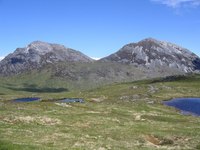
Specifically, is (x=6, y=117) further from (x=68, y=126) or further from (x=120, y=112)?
(x=120, y=112)

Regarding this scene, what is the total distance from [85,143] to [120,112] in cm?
4094

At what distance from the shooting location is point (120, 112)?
85.9 m

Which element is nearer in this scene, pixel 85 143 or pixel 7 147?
pixel 7 147

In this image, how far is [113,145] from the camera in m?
45.4

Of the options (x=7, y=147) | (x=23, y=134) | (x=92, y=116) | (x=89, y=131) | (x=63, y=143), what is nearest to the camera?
(x=7, y=147)

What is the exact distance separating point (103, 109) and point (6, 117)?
35.3 meters

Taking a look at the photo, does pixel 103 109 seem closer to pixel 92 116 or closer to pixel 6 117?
pixel 92 116

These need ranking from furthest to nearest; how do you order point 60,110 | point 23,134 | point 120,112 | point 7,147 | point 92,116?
1. point 120,112
2. point 60,110
3. point 92,116
4. point 23,134
5. point 7,147

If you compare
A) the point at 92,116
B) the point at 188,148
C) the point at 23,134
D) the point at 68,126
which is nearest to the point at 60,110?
the point at 92,116

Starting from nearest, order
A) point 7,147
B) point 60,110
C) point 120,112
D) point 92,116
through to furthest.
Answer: point 7,147, point 92,116, point 60,110, point 120,112

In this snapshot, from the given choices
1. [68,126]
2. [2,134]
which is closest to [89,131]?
[68,126]

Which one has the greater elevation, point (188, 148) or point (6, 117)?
point (6, 117)

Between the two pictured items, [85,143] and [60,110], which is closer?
[85,143]

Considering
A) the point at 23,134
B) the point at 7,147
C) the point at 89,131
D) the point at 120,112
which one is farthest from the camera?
the point at 120,112
